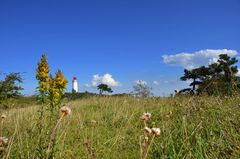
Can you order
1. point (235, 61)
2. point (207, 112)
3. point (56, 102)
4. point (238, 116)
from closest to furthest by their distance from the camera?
point (238, 116) < point (207, 112) < point (56, 102) < point (235, 61)

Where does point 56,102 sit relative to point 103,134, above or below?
above

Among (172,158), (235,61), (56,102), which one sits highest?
(235,61)

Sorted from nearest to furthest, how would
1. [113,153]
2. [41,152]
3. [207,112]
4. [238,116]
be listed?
[41,152] < [113,153] < [238,116] < [207,112]

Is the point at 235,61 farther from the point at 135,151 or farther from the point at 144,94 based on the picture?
the point at 135,151

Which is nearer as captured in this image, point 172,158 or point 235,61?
point 172,158

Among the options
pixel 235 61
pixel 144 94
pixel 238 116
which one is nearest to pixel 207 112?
pixel 238 116

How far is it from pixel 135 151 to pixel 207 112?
179 centimetres

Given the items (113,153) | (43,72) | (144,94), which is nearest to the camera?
(113,153)

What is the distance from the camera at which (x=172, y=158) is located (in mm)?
3451

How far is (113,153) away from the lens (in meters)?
4.06

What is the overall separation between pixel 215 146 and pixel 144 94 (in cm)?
761

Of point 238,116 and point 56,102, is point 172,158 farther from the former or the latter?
point 56,102

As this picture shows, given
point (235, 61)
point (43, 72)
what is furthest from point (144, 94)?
point (235, 61)

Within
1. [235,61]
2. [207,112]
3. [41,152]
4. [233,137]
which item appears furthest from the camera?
[235,61]
